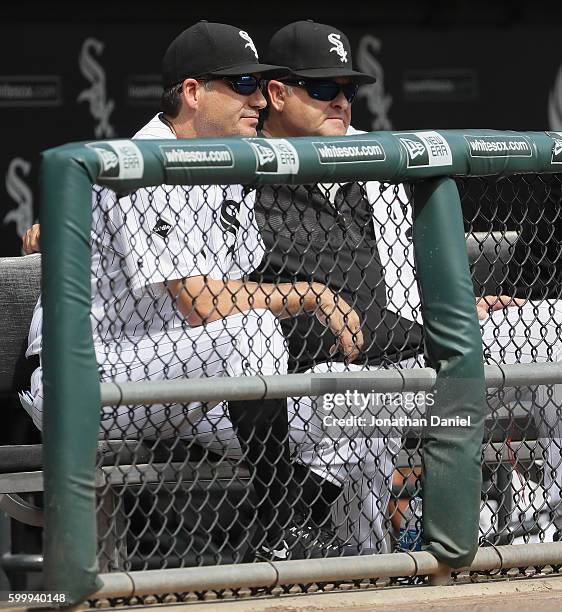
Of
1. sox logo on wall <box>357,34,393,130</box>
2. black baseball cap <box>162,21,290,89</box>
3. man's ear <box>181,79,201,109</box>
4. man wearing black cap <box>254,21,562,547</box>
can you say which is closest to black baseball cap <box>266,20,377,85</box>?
black baseball cap <box>162,21,290,89</box>

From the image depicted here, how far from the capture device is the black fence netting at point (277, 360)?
242 centimetres

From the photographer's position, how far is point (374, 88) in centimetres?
580

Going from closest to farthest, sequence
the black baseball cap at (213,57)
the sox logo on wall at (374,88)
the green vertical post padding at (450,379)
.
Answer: the green vertical post padding at (450,379) < the black baseball cap at (213,57) < the sox logo on wall at (374,88)

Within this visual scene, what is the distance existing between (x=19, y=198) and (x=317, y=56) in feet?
7.91

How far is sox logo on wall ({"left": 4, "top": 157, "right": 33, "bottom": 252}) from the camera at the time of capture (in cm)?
541

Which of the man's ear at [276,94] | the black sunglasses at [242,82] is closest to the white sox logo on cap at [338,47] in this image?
the man's ear at [276,94]

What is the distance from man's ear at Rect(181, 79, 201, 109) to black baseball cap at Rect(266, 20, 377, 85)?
0.93 ft

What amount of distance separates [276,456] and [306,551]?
186 millimetres

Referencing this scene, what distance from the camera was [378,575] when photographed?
235 cm

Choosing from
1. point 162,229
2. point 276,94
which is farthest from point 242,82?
point 162,229

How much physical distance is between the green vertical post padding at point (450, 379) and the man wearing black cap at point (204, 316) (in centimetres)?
20

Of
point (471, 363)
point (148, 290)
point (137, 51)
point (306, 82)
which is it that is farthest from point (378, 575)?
point (137, 51)

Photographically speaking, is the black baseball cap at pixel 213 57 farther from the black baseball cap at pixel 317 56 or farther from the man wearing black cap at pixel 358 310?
the man wearing black cap at pixel 358 310

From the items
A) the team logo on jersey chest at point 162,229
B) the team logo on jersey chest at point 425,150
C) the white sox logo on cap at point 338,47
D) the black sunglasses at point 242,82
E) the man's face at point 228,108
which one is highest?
the white sox logo on cap at point 338,47
